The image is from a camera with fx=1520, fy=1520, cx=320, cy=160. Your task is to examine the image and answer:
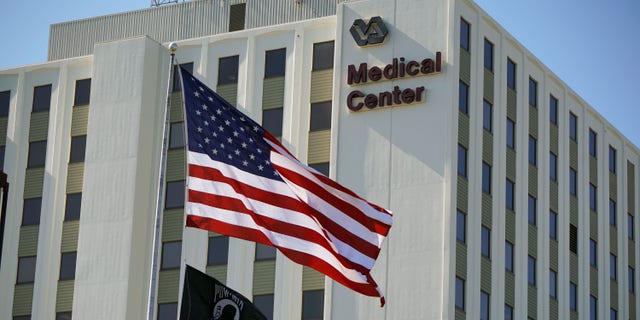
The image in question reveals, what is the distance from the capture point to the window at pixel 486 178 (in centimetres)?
6831

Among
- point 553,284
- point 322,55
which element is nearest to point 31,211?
point 322,55

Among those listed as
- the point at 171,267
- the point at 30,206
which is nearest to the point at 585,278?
the point at 171,267

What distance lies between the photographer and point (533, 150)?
7394 cm

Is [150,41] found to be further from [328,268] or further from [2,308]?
[328,268]

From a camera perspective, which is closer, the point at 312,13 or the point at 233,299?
the point at 233,299

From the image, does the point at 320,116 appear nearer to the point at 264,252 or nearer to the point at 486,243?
the point at 264,252

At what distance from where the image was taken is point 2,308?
7369 cm

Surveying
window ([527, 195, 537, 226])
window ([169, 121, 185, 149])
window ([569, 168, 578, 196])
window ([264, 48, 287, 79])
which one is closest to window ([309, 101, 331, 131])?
window ([264, 48, 287, 79])

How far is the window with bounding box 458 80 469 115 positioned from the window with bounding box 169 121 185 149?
13437 mm

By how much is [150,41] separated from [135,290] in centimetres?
1210

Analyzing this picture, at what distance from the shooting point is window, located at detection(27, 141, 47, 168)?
75250 mm

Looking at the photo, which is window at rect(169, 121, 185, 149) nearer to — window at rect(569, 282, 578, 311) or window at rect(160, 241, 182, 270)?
window at rect(160, 241, 182, 270)

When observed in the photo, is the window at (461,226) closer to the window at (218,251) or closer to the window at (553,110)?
the window at (218,251)

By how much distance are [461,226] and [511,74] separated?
10.2 meters
